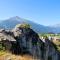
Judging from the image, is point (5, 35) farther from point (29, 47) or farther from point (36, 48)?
point (36, 48)

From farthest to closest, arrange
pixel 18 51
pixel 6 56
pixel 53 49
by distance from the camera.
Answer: pixel 53 49 → pixel 18 51 → pixel 6 56

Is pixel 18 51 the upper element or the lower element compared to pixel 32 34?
lower

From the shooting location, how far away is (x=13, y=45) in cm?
3166

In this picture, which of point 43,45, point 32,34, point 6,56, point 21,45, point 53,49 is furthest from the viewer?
point 53,49

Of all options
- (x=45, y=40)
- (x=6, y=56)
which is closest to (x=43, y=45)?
(x=45, y=40)

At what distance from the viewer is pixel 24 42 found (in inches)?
1390

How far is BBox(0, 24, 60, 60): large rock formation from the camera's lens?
101 feet

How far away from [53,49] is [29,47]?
36.7ft

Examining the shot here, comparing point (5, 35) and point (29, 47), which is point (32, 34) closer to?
point (29, 47)

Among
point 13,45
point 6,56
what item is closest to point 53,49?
point 13,45

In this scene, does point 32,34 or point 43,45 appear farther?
point 43,45

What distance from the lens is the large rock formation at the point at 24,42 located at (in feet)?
101

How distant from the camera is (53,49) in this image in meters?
45.8

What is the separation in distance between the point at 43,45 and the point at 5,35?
11525 mm
